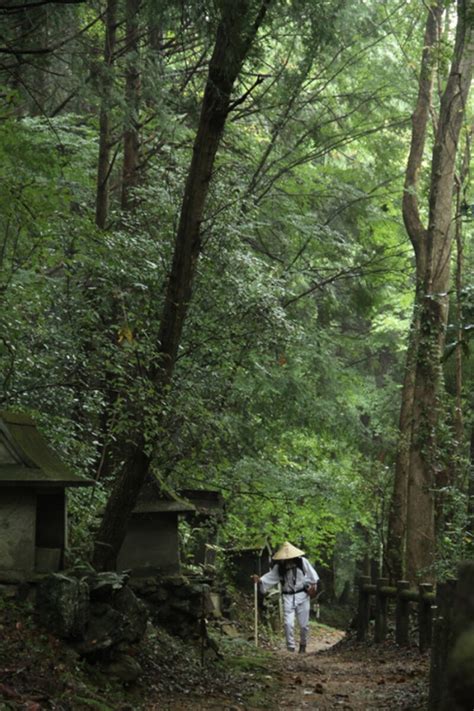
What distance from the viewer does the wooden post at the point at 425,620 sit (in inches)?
480

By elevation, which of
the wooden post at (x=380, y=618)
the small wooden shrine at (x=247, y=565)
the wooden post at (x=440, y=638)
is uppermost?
the wooden post at (x=440, y=638)

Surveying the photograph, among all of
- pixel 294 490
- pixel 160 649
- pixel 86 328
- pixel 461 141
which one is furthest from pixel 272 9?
pixel 461 141

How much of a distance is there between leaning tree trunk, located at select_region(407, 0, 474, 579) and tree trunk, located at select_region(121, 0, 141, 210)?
543 cm

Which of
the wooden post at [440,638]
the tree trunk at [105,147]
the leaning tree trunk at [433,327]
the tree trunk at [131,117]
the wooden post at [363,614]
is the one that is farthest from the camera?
the wooden post at [363,614]

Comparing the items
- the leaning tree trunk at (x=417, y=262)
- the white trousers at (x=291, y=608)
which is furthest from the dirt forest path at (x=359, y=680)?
the leaning tree trunk at (x=417, y=262)

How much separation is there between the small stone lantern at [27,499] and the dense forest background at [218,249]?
44.2 inches

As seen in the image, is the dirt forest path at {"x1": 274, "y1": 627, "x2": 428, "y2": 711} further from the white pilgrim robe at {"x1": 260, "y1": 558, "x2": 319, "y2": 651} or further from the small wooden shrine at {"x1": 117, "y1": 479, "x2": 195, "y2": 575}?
the small wooden shrine at {"x1": 117, "y1": 479, "x2": 195, "y2": 575}

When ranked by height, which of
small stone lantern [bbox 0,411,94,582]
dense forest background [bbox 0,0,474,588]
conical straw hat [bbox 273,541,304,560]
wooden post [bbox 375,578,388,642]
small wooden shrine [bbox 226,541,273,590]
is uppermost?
dense forest background [bbox 0,0,474,588]

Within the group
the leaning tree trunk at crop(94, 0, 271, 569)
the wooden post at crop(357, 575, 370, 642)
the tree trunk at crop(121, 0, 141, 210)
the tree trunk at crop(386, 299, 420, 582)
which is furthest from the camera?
the tree trunk at crop(386, 299, 420, 582)

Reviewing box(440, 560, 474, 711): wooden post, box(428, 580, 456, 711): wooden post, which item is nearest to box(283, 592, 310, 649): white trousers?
box(428, 580, 456, 711): wooden post

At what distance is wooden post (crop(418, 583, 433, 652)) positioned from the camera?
12.2 metres

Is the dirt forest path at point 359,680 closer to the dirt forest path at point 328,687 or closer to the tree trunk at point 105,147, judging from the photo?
the dirt forest path at point 328,687

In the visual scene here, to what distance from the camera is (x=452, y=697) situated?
186 inches

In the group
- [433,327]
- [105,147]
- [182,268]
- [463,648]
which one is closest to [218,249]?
[182,268]
